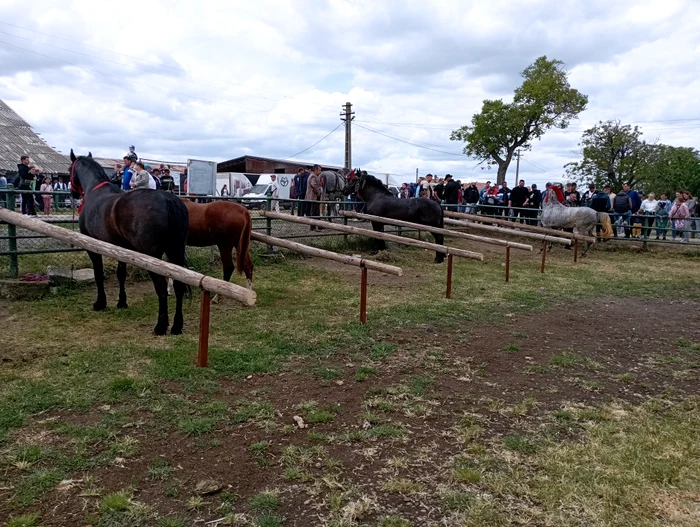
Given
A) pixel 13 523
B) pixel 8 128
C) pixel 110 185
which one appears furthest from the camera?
pixel 8 128

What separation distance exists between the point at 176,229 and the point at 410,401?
10.6 feet

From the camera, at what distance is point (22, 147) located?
23.8 m

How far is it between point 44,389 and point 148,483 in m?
1.69

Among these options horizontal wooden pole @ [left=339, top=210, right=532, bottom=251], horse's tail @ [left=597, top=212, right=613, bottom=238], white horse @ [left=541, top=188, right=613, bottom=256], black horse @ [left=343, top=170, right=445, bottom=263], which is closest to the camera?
horizontal wooden pole @ [left=339, top=210, right=532, bottom=251]

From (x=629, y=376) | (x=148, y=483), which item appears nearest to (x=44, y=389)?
(x=148, y=483)

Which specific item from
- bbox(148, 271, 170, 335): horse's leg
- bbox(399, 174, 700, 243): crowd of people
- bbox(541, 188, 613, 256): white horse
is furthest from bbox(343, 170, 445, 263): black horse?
bbox(148, 271, 170, 335): horse's leg

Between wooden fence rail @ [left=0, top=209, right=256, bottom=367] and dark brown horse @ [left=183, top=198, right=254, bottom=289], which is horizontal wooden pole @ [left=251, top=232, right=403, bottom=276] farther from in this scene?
wooden fence rail @ [left=0, top=209, right=256, bottom=367]

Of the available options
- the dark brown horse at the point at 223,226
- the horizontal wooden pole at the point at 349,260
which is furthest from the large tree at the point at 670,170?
the dark brown horse at the point at 223,226

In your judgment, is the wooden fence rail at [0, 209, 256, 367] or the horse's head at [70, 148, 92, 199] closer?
the wooden fence rail at [0, 209, 256, 367]

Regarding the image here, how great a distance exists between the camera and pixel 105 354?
476 centimetres

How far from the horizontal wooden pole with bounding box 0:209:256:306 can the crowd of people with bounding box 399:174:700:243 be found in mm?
12077

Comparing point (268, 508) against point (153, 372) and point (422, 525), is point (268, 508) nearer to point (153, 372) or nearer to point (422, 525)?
point (422, 525)

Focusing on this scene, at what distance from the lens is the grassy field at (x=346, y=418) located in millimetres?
2623

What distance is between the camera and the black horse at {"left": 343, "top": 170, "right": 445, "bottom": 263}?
12.2 meters
